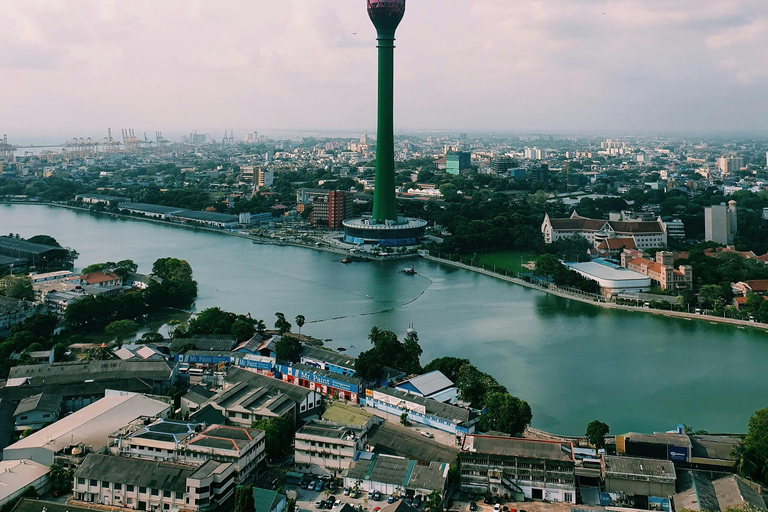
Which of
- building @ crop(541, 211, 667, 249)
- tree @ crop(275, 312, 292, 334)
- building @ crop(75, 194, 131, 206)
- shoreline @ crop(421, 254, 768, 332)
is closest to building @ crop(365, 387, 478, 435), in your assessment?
tree @ crop(275, 312, 292, 334)

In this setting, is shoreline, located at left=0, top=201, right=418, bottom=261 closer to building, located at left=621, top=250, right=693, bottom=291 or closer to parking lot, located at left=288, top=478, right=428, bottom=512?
building, located at left=621, top=250, right=693, bottom=291

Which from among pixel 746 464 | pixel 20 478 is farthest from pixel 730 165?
pixel 20 478

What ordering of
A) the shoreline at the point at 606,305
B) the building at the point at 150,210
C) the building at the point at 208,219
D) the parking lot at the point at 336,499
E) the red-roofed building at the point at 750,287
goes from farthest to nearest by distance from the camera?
the building at the point at 150,210 → the building at the point at 208,219 → the red-roofed building at the point at 750,287 → the shoreline at the point at 606,305 → the parking lot at the point at 336,499

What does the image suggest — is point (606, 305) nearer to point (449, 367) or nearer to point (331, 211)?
point (449, 367)

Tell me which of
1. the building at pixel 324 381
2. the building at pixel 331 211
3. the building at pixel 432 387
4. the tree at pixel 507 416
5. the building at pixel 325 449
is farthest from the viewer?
the building at pixel 331 211

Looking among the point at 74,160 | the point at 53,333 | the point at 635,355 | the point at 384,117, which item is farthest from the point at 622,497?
the point at 74,160

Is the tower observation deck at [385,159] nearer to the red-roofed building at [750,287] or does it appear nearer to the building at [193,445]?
the red-roofed building at [750,287]

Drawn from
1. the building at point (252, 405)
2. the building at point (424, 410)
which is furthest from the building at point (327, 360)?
the building at point (252, 405)
